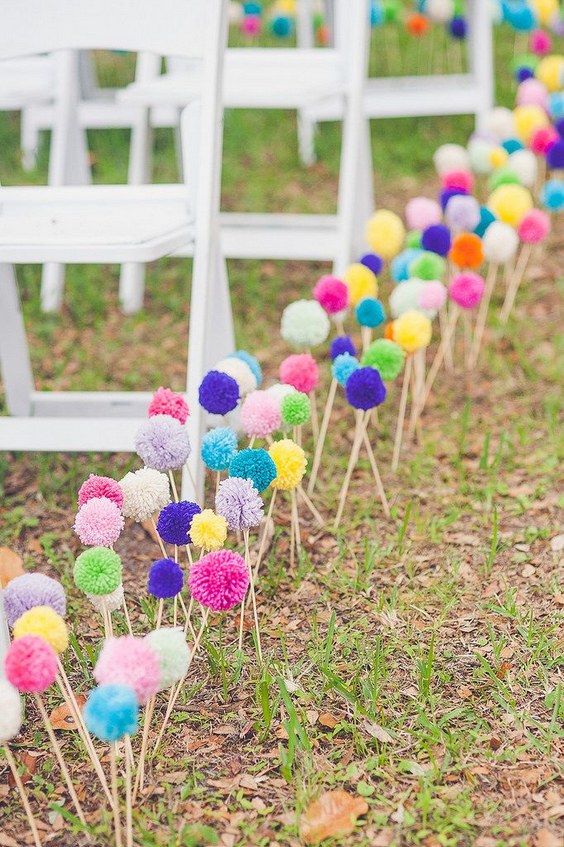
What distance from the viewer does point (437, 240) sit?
8.07 ft

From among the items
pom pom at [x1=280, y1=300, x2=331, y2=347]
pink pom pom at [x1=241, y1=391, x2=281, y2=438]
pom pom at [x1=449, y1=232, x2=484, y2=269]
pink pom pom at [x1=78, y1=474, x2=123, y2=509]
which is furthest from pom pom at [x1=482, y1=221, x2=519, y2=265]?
pink pom pom at [x1=78, y1=474, x2=123, y2=509]

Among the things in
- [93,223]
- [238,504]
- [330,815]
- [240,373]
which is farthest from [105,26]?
[330,815]

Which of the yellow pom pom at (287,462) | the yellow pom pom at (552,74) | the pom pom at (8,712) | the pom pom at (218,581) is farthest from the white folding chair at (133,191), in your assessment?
the yellow pom pom at (552,74)

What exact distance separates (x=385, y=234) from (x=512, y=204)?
0.35m

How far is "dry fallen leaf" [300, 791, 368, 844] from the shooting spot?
1430 millimetres

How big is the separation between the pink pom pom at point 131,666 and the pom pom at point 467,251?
1.47m

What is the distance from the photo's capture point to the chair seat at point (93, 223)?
185cm

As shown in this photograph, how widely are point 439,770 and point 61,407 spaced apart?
139 cm

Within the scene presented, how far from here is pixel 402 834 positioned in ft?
4.70

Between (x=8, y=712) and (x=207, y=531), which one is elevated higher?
(x=207, y=531)

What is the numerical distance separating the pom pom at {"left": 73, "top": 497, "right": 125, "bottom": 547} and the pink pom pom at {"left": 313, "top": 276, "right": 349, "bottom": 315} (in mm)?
911

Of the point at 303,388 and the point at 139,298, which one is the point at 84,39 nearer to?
the point at 303,388

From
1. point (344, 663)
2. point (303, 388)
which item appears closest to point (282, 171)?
point (303, 388)

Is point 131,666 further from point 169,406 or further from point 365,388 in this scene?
point 365,388
